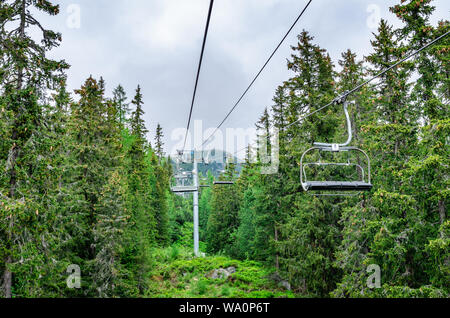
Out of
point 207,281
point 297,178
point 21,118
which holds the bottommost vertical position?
point 207,281

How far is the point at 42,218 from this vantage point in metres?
9.22

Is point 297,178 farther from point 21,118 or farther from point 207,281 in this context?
point 21,118

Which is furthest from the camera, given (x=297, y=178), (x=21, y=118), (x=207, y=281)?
(x=207, y=281)

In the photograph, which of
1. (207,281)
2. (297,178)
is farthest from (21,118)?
(207,281)

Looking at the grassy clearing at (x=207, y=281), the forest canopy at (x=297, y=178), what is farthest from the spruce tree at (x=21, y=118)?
the grassy clearing at (x=207, y=281)

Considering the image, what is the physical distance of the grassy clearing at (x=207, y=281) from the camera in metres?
18.6

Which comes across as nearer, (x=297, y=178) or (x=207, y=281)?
(x=297, y=178)

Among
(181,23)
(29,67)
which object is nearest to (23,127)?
(29,67)

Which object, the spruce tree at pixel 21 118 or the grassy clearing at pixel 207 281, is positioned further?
the grassy clearing at pixel 207 281

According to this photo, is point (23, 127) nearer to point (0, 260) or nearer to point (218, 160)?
point (0, 260)

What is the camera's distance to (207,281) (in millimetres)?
20891

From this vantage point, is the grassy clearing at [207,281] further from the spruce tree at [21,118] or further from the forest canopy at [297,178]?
the spruce tree at [21,118]

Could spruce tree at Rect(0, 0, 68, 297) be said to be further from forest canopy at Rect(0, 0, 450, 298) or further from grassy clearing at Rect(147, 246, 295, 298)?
grassy clearing at Rect(147, 246, 295, 298)

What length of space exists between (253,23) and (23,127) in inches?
287
